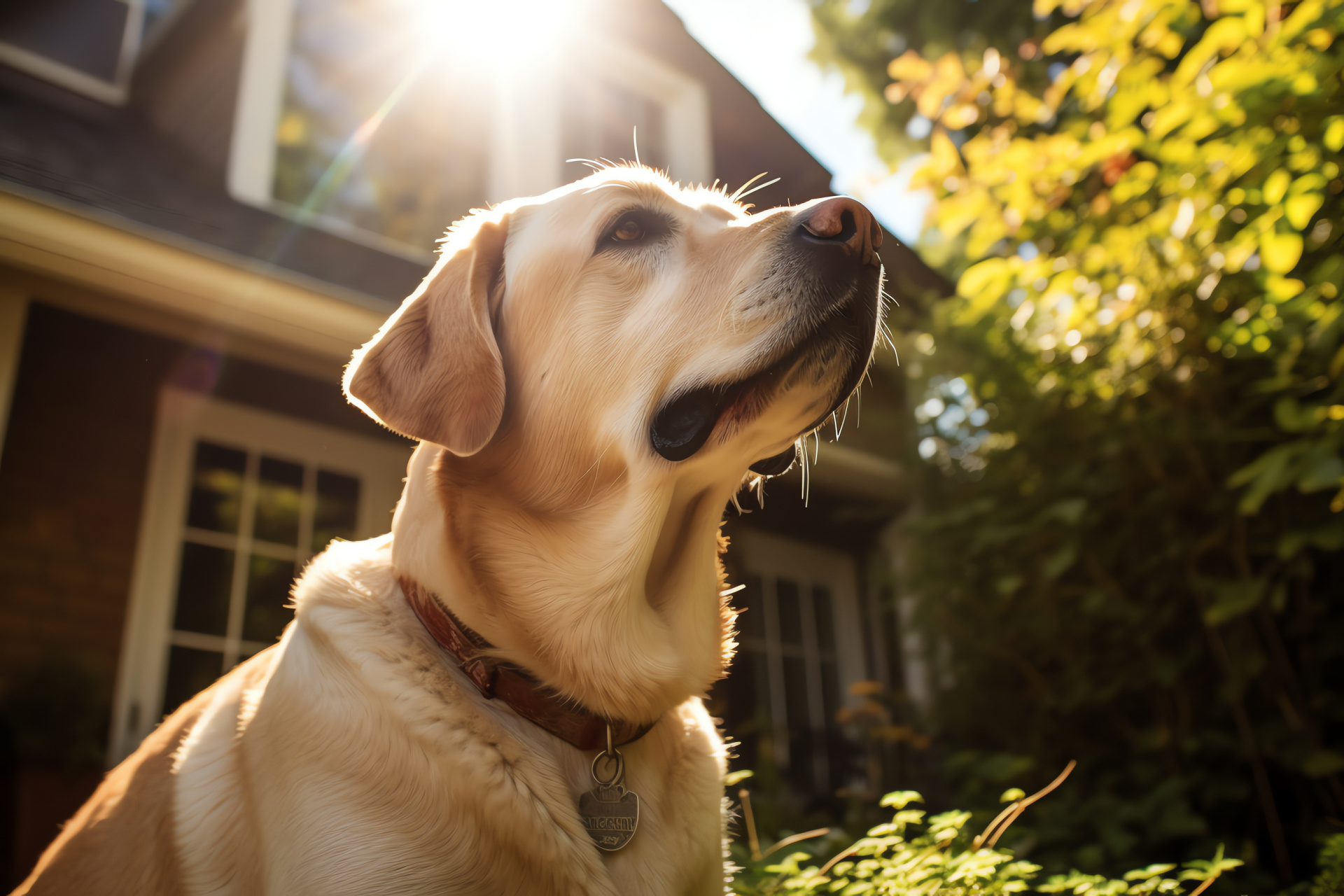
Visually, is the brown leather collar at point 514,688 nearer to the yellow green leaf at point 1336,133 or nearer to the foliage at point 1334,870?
the foliage at point 1334,870

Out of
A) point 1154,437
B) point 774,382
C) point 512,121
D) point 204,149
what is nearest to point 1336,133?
point 1154,437

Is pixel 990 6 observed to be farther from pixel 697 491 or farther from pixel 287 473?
pixel 697 491

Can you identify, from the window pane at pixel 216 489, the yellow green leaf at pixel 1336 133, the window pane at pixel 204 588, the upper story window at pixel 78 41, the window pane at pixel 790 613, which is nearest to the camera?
the yellow green leaf at pixel 1336 133

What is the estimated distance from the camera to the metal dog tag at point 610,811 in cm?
165

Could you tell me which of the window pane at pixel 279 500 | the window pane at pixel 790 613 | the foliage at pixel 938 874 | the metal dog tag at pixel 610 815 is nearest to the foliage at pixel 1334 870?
the foliage at pixel 938 874

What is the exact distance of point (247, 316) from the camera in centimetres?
420

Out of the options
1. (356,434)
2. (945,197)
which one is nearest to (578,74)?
(356,434)

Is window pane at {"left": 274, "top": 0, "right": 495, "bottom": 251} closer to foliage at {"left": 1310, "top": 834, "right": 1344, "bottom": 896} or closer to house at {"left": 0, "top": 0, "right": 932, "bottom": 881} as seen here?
house at {"left": 0, "top": 0, "right": 932, "bottom": 881}

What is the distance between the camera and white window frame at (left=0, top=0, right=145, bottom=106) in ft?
18.9

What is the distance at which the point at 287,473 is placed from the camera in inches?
204

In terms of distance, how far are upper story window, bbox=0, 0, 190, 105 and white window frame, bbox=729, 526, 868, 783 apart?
5.76 m

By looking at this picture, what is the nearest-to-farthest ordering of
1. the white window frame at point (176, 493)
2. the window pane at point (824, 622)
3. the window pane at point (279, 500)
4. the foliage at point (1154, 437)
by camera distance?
the foliage at point (1154, 437)
the white window frame at point (176, 493)
the window pane at point (279, 500)
the window pane at point (824, 622)

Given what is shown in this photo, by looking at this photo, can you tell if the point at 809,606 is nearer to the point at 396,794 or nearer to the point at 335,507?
the point at 335,507

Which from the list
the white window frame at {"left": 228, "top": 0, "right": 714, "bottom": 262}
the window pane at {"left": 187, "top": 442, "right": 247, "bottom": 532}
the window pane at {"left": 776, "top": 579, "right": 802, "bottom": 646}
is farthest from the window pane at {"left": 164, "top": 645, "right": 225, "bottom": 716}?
the window pane at {"left": 776, "top": 579, "right": 802, "bottom": 646}
